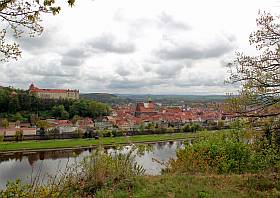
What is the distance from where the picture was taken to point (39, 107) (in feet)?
248

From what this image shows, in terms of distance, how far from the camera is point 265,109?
6.70 metres

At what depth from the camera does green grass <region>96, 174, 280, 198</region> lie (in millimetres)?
5984

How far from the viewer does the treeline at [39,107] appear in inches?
2721

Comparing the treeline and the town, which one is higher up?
the treeline

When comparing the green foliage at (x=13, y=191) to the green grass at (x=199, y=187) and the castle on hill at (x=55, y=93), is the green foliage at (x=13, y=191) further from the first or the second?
the castle on hill at (x=55, y=93)

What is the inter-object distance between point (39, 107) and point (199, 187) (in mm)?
72494

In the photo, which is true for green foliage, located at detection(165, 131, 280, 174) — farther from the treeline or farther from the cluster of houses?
the treeline

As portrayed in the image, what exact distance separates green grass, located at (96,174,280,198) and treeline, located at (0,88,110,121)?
6182 cm

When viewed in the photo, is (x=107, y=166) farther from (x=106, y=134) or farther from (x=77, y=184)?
(x=106, y=134)

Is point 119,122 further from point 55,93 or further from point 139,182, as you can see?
point 139,182

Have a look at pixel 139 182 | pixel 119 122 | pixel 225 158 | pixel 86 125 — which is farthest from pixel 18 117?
pixel 139 182

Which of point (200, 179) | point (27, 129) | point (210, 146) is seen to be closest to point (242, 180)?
point (200, 179)

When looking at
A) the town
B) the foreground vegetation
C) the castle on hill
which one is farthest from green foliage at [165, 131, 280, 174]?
the castle on hill

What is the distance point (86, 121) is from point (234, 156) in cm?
6173
